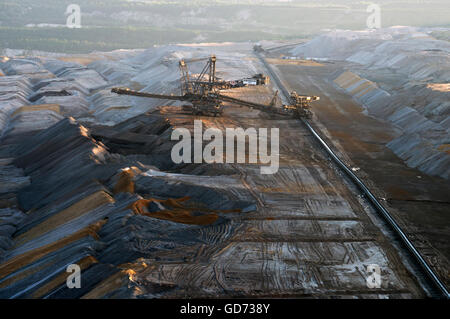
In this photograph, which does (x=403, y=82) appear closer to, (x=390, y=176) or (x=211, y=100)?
(x=211, y=100)

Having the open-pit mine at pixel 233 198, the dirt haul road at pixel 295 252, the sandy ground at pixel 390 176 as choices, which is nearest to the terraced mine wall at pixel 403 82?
the open-pit mine at pixel 233 198

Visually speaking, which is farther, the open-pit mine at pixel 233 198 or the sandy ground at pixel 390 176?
the sandy ground at pixel 390 176

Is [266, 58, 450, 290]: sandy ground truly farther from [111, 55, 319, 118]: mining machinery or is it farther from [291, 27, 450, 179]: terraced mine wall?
[111, 55, 319, 118]: mining machinery

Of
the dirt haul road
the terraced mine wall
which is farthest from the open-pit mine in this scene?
the terraced mine wall

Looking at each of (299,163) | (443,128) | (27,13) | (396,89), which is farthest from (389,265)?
(27,13)

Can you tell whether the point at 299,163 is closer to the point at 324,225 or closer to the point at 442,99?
the point at 324,225

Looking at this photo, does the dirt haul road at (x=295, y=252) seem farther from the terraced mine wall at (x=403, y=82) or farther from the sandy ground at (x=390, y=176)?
the terraced mine wall at (x=403, y=82)

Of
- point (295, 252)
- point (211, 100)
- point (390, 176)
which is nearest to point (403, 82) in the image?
point (211, 100)

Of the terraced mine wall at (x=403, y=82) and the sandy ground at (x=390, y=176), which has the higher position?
the terraced mine wall at (x=403, y=82)
